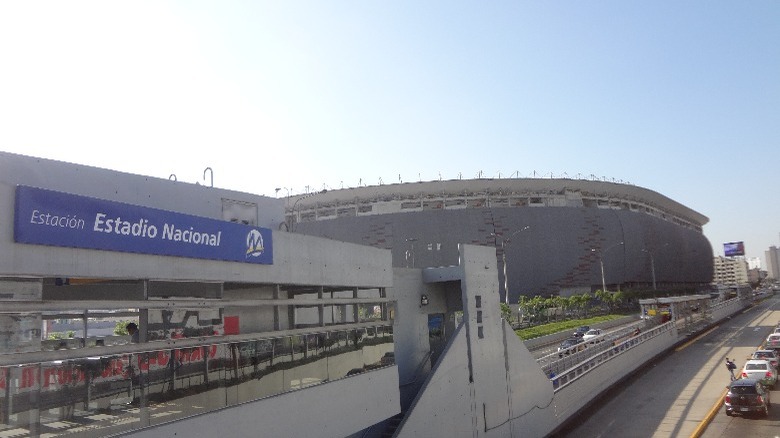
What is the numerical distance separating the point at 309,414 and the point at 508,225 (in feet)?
326

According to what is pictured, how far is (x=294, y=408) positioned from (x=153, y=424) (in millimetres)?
3542

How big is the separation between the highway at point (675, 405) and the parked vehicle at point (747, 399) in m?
0.40

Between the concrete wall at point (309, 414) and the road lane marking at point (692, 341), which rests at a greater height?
the concrete wall at point (309, 414)

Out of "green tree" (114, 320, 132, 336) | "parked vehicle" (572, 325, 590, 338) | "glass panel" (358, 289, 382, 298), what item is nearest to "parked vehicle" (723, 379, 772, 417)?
"glass panel" (358, 289, 382, 298)

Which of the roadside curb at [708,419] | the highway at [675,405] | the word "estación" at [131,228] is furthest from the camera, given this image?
the highway at [675,405]

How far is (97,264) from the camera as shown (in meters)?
8.55

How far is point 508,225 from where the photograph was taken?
109 m

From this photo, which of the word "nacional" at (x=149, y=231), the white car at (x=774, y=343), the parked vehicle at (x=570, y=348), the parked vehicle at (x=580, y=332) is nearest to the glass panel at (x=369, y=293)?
the word "nacional" at (x=149, y=231)

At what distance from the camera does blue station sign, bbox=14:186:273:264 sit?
25.6 ft

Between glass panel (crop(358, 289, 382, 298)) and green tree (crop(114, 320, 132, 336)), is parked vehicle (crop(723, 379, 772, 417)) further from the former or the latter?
green tree (crop(114, 320, 132, 336))

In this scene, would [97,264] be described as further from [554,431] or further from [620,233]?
[620,233]

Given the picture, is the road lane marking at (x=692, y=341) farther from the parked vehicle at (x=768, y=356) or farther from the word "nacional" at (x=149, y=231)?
the word "nacional" at (x=149, y=231)

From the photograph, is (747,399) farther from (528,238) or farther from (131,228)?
(528,238)

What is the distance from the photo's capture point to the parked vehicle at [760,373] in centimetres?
2914
